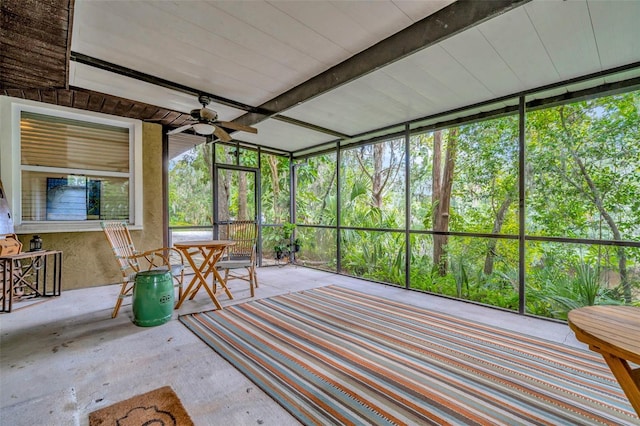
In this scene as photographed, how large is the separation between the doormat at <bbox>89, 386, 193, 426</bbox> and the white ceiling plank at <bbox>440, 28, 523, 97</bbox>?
320 cm

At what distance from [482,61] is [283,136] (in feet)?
11.6

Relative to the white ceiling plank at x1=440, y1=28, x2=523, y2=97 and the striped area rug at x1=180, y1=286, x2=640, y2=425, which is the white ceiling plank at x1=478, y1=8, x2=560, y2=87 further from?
the striped area rug at x1=180, y1=286, x2=640, y2=425

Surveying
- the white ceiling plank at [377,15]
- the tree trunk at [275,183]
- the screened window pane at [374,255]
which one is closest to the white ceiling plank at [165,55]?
the white ceiling plank at [377,15]

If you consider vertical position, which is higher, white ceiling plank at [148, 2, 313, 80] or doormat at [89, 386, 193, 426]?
white ceiling plank at [148, 2, 313, 80]

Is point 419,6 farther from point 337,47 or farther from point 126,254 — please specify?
point 126,254

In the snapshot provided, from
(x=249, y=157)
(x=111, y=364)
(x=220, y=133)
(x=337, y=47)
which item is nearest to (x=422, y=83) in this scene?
(x=337, y=47)

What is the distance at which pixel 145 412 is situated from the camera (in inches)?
62.9

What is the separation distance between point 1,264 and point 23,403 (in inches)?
99.0

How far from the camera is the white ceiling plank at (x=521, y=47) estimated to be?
210 cm

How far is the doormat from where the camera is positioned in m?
1.52

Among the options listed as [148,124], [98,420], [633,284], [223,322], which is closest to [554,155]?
[633,284]

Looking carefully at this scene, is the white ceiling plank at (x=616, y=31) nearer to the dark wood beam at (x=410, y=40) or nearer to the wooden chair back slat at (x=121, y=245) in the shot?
the dark wood beam at (x=410, y=40)

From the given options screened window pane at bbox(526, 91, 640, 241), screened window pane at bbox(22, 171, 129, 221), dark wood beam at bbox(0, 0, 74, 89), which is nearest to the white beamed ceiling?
dark wood beam at bbox(0, 0, 74, 89)

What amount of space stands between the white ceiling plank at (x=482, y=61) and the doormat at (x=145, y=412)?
10.5 ft
